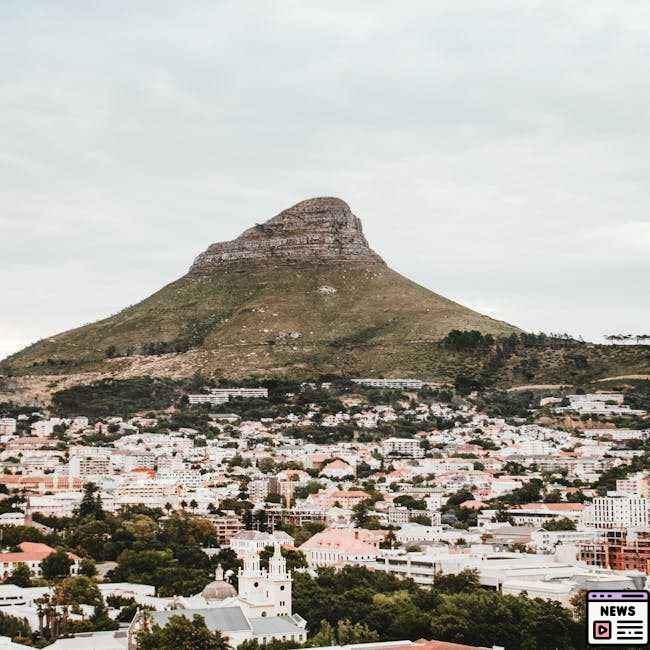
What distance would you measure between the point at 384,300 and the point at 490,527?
90485mm

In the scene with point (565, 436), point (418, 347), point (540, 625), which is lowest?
point (540, 625)

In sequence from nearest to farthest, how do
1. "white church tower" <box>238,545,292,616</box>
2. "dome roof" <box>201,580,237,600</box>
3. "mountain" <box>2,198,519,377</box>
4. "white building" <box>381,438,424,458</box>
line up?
1. "white church tower" <box>238,545,292,616</box>
2. "dome roof" <box>201,580,237,600</box>
3. "white building" <box>381,438,424,458</box>
4. "mountain" <box>2,198,519,377</box>

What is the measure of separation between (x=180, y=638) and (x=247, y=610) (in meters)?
10.7

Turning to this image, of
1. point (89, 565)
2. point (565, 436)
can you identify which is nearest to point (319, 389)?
point (565, 436)

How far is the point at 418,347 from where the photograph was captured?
547 feet

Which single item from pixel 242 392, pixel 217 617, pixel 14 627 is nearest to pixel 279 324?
pixel 242 392

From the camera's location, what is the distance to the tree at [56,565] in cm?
7281

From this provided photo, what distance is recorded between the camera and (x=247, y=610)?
5756 centimetres

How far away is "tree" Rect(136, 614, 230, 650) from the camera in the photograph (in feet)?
154

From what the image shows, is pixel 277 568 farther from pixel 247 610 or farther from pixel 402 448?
pixel 402 448

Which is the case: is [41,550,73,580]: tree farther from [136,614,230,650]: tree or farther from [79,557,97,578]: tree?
[136,614,230,650]: tree

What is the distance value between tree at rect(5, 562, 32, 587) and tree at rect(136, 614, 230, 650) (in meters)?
22.6

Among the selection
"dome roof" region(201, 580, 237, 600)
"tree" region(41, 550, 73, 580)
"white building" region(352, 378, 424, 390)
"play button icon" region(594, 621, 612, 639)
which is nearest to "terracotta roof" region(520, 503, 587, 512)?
"tree" region(41, 550, 73, 580)

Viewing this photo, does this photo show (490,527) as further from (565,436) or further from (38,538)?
(565,436)
